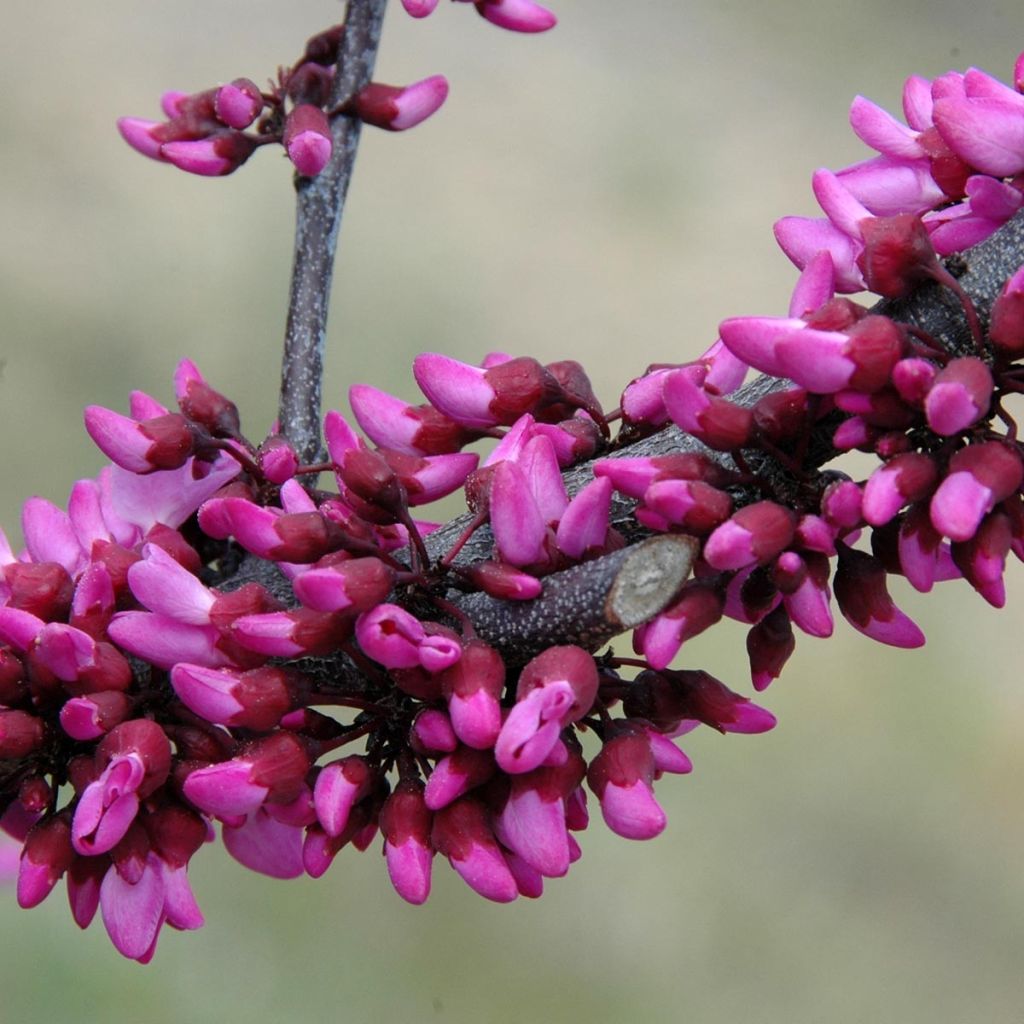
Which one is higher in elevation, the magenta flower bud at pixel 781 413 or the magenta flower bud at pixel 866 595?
the magenta flower bud at pixel 781 413

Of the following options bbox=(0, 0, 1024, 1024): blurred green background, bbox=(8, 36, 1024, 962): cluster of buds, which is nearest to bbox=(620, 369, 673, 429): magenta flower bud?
bbox=(8, 36, 1024, 962): cluster of buds

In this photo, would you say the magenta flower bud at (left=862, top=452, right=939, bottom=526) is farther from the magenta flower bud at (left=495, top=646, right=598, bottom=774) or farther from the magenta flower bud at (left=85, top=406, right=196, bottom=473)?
the magenta flower bud at (left=85, top=406, right=196, bottom=473)

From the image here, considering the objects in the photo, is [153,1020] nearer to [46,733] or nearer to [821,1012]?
[821,1012]

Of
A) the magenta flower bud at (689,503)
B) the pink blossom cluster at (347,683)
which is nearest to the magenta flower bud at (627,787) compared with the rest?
the pink blossom cluster at (347,683)

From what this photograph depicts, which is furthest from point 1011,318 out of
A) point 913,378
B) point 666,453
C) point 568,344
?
point 568,344

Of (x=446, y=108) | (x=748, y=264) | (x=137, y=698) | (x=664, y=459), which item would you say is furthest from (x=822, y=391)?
(x=446, y=108)

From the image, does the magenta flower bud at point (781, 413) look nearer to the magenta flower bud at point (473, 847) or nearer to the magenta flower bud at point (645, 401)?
the magenta flower bud at point (645, 401)
